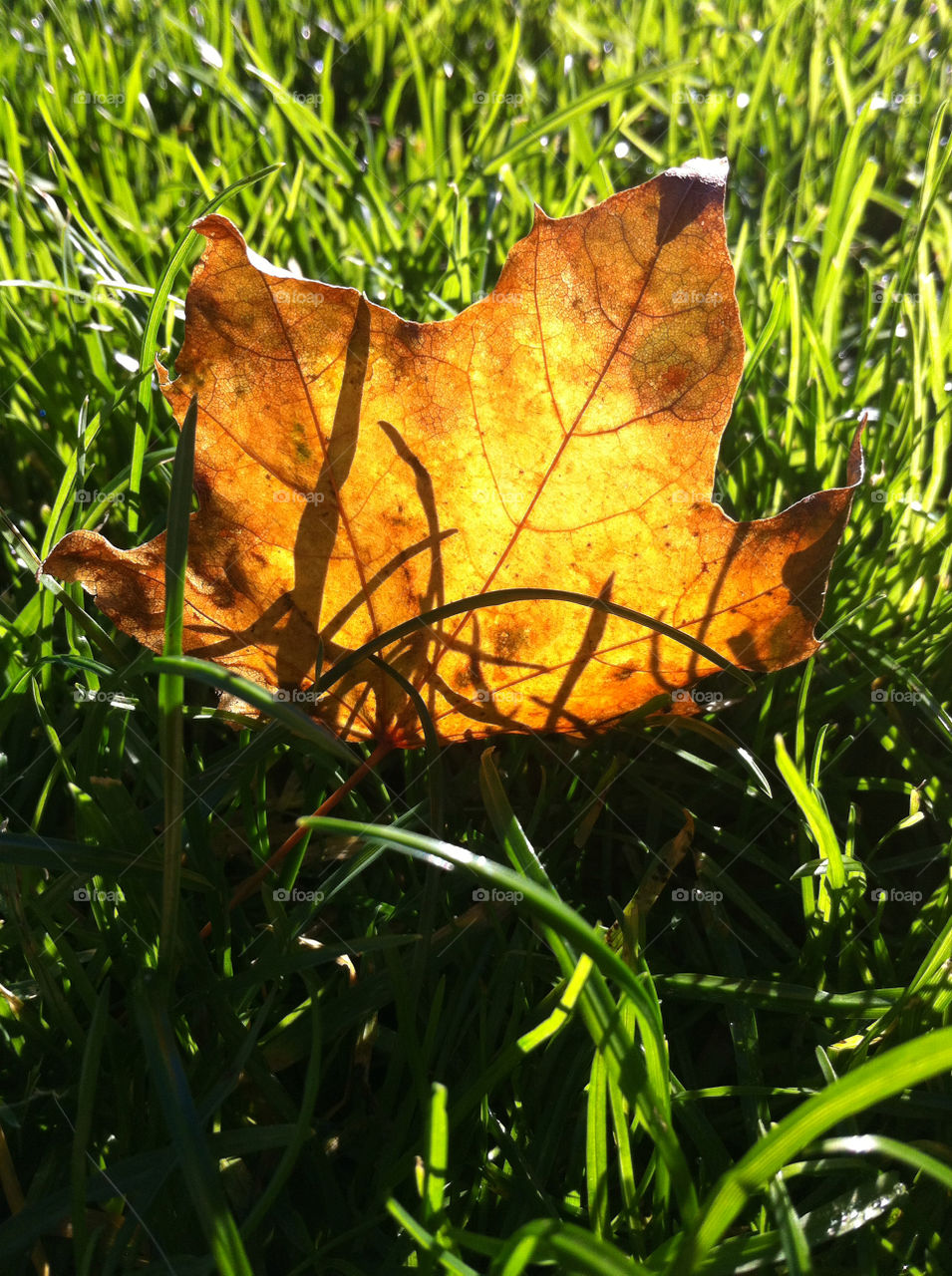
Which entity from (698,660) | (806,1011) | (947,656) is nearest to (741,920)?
(806,1011)

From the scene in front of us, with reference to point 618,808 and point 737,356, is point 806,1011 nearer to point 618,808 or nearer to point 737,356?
point 618,808
